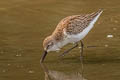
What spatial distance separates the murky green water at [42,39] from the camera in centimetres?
1062

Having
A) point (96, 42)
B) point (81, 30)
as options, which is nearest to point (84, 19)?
point (81, 30)

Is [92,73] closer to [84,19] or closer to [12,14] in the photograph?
[84,19]

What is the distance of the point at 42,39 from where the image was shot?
1309 centimetres

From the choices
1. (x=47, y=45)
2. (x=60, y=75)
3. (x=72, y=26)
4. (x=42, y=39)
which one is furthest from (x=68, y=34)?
(x=42, y=39)

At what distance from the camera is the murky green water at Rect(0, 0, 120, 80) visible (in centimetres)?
1062

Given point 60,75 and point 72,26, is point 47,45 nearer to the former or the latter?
point 72,26

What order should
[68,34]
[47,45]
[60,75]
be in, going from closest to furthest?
1. [60,75]
2. [47,45]
3. [68,34]

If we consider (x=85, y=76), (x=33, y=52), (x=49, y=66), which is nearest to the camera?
(x=85, y=76)

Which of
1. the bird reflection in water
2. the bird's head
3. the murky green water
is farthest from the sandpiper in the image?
the bird reflection in water

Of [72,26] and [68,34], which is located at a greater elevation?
[72,26]

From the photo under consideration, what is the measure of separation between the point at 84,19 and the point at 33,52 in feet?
4.93

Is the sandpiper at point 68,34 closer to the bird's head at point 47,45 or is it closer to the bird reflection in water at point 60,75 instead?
the bird's head at point 47,45

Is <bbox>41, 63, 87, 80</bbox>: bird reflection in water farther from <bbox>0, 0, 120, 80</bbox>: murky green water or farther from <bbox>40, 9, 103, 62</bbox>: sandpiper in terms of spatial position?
<bbox>40, 9, 103, 62</bbox>: sandpiper

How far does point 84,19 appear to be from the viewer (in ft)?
38.2
